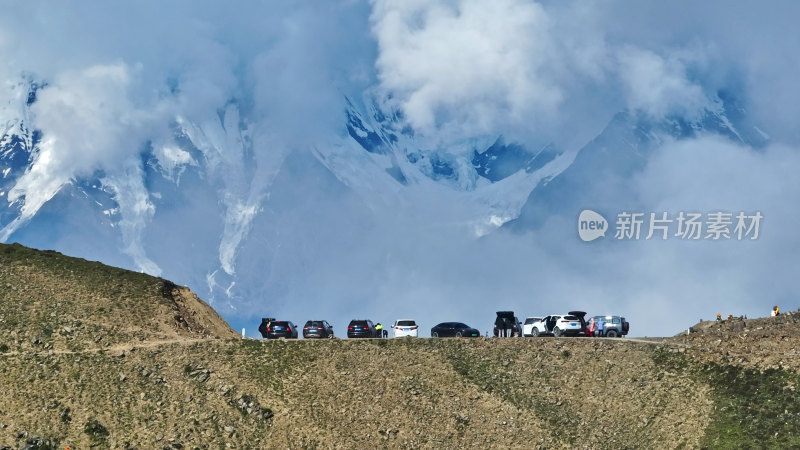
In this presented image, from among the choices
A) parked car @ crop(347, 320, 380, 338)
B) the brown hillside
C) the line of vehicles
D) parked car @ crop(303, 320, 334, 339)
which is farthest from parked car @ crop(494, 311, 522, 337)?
the brown hillside

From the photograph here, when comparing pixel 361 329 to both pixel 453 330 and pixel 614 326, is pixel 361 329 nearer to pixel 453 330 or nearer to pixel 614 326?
pixel 453 330

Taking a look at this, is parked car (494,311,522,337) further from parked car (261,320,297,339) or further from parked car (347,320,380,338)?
parked car (261,320,297,339)

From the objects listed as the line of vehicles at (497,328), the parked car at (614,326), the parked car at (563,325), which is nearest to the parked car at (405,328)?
the line of vehicles at (497,328)

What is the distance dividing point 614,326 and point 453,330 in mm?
13080

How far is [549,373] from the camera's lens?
71.5m

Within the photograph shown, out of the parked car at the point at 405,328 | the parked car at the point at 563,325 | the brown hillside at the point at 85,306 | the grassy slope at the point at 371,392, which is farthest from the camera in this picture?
the parked car at the point at 405,328

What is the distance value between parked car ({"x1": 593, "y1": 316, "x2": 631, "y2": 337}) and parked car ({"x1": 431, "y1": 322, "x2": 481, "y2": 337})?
409 inches

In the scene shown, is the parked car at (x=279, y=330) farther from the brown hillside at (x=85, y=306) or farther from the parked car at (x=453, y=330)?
the parked car at (x=453, y=330)

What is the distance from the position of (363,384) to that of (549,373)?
12552mm

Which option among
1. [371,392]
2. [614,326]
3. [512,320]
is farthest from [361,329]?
[614,326]

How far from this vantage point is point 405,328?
292 ft

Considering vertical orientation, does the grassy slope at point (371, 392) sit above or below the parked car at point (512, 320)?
below

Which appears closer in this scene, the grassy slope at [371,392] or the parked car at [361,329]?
the grassy slope at [371,392]

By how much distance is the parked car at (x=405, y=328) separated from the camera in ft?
290
